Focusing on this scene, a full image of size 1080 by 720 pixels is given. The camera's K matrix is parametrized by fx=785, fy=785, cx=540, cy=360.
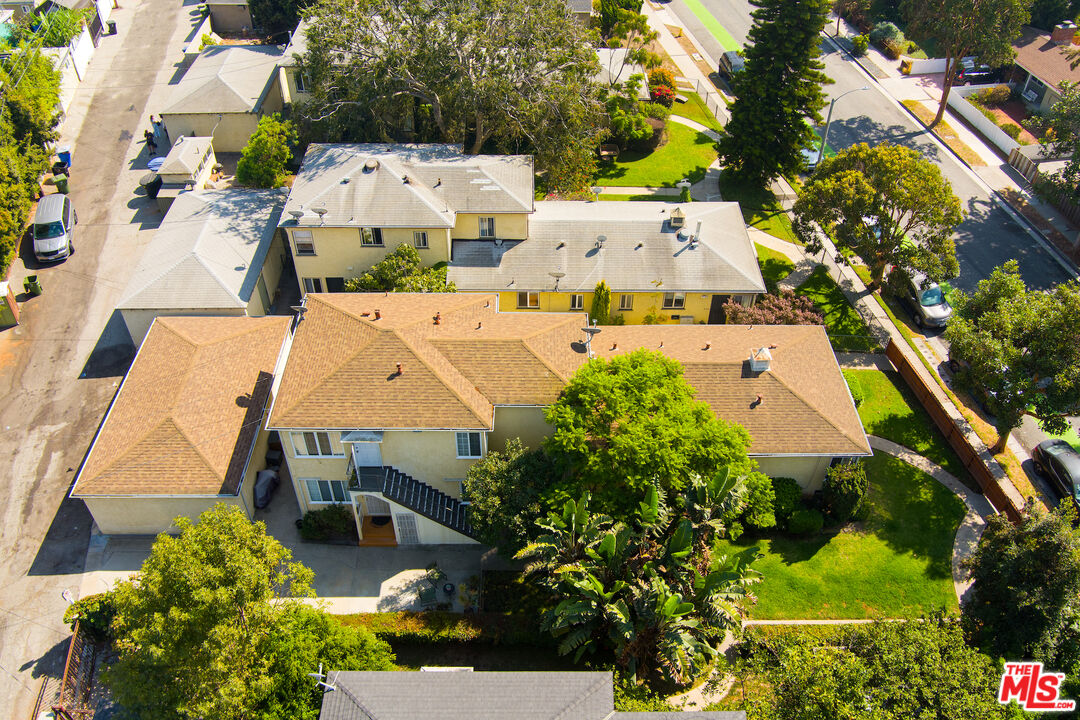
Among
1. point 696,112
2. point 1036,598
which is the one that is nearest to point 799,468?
point 1036,598

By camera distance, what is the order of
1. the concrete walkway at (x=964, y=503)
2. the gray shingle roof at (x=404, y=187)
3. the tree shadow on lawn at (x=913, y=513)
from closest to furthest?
the concrete walkway at (x=964, y=503) < the tree shadow on lawn at (x=913, y=513) < the gray shingle roof at (x=404, y=187)

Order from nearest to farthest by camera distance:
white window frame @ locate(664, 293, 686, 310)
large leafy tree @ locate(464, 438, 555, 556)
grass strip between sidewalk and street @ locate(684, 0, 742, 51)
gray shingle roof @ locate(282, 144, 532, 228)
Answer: large leafy tree @ locate(464, 438, 555, 556) → gray shingle roof @ locate(282, 144, 532, 228) → white window frame @ locate(664, 293, 686, 310) → grass strip between sidewalk and street @ locate(684, 0, 742, 51)

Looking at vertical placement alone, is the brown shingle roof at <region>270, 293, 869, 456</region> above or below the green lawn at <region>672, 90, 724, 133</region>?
above

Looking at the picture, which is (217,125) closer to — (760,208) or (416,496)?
(416,496)

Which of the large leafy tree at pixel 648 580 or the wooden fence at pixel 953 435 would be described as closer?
the large leafy tree at pixel 648 580

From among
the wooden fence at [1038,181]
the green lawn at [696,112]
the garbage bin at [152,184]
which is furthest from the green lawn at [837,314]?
the garbage bin at [152,184]

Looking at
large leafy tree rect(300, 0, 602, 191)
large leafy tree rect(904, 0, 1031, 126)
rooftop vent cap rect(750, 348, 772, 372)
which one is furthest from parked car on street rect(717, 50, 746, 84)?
rooftop vent cap rect(750, 348, 772, 372)

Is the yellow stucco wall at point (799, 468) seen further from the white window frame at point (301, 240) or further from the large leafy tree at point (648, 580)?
the white window frame at point (301, 240)

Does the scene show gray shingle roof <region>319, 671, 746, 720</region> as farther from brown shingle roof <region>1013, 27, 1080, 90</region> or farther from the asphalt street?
brown shingle roof <region>1013, 27, 1080, 90</region>
